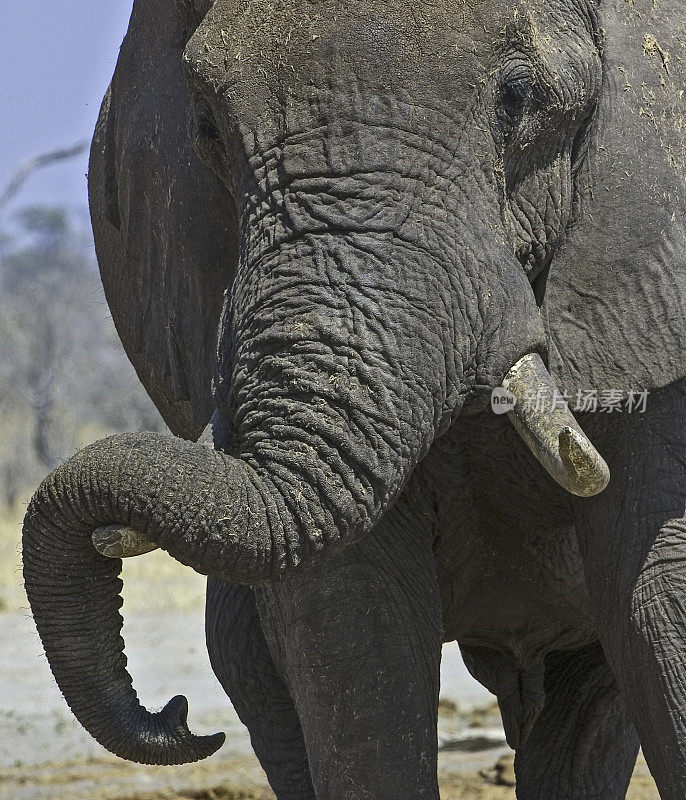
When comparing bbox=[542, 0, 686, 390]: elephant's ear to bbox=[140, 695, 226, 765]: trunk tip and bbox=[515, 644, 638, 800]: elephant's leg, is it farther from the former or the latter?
bbox=[515, 644, 638, 800]: elephant's leg

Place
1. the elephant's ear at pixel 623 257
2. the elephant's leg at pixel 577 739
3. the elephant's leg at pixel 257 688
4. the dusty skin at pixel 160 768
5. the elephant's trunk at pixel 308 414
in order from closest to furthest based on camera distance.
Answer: the elephant's trunk at pixel 308 414, the elephant's ear at pixel 623 257, the elephant's leg at pixel 257 688, the elephant's leg at pixel 577 739, the dusty skin at pixel 160 768

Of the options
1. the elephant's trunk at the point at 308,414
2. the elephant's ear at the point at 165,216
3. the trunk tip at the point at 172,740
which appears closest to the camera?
the elephant's trunk at the point at 308,414

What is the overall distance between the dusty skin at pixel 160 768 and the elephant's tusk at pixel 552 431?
2.60m

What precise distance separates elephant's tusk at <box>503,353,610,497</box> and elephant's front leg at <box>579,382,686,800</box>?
0.24m

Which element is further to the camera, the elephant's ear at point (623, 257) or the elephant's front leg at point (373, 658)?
the elephant's front leg at point (373, 658)

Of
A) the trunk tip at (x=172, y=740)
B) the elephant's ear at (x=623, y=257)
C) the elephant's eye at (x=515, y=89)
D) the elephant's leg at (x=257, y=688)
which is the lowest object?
the trunk tip at (x=172, y=740)

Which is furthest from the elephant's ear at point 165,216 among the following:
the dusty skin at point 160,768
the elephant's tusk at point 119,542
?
the dusty skin at point 160,768

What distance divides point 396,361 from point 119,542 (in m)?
0.49

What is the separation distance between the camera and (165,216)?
322 centimetres

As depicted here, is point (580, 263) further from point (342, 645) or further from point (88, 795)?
point (88, 795)

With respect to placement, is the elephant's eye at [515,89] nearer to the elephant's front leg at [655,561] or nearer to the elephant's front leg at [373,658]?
the elephant's front leg at [655,561]

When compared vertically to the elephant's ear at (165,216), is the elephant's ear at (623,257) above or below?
below

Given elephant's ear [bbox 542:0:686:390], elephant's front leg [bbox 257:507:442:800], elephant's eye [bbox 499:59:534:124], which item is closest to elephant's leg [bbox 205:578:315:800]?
elephant's front leg [bbox 257:507:442:800]

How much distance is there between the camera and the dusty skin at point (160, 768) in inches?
198
